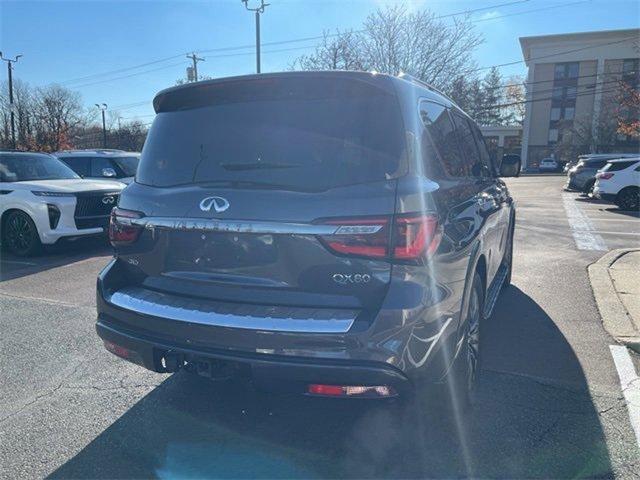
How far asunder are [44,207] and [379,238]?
7.18 metres

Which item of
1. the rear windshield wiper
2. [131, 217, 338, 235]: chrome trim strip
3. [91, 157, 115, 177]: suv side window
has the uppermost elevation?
the rear windshield wiper

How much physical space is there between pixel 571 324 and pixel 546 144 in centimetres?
6751

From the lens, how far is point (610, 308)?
5.44 metres

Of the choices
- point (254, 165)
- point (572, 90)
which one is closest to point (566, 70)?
point (572, 90)

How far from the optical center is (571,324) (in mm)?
5012

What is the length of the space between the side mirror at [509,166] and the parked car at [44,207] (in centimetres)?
618

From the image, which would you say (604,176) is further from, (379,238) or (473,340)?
(379,238)

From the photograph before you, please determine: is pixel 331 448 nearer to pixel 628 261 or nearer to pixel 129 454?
pixel 129 454

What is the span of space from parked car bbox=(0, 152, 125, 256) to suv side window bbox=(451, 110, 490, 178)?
6.22 meters

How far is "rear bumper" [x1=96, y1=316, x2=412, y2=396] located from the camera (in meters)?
2.28

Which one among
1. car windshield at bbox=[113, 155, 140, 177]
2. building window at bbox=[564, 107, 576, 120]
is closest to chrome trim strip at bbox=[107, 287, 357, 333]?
car windshield at bbox=[113, 155, 140, 177]

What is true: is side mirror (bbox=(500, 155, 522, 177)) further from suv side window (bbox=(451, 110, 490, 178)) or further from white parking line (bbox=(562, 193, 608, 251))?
white parking line (bbox=(562, 193, 608, 251))

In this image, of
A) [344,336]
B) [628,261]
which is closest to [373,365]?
[344,336]

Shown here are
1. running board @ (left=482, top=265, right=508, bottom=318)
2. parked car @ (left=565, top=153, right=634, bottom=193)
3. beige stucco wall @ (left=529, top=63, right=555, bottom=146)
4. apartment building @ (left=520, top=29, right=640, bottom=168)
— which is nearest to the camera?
running board @ (left=482, top=265, right=508, bottom=318)
